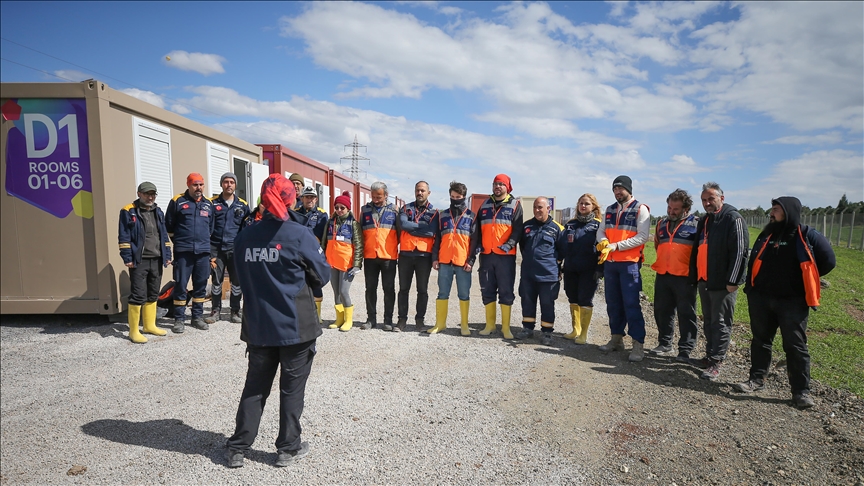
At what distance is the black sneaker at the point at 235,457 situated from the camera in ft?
10.6

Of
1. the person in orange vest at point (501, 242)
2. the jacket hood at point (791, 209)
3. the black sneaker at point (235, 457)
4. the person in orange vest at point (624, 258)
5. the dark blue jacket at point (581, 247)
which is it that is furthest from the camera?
the person in orange vest at point (501, 242)

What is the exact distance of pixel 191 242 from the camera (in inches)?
259

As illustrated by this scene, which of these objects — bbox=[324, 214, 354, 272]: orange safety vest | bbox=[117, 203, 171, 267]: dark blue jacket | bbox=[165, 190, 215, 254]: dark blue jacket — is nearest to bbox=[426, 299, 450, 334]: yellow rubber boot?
bbox=[324, 214, 354, 272]: orange safety vest

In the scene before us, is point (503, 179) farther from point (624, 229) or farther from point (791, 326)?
point (791, 326)

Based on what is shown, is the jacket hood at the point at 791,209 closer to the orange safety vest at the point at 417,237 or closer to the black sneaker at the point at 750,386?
the black sneaker at the point at 750,386

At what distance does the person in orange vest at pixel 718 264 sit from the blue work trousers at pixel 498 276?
7.12 ft

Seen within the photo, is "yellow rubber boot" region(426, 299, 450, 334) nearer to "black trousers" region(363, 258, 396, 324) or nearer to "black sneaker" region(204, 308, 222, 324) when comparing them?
"black trousers" region(363, 258, 396, 324)

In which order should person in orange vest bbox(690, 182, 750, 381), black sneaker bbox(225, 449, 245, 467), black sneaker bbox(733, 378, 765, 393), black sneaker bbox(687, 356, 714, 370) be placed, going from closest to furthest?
1. black sneaker bbox(225, 449, 245, 467)
2. black sneaker bbox(733, 378, 765, 393)
3. person in orange vest bbox(690, 182, 750, 381)
4. black sneaker bbox(687, 356, 714, 370)

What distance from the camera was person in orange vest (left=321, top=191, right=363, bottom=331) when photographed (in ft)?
21.9

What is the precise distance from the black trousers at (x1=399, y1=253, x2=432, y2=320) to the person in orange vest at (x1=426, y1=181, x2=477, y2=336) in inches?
6.5

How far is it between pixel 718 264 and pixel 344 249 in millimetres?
4580

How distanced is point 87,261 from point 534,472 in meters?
6.40

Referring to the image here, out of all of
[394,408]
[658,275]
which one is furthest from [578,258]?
[394,408]

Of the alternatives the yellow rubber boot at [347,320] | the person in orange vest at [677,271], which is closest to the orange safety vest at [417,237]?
the yellow rubber boot at [347,320]
